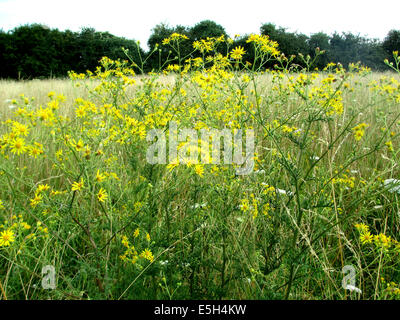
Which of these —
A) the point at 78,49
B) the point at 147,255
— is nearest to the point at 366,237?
the point at 147,255

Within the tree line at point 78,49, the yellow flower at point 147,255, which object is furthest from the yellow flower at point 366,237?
the tree line at point 78,49

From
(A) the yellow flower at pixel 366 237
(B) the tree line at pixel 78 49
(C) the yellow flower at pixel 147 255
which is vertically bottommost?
(C) the yellow flower at pixel 147 255

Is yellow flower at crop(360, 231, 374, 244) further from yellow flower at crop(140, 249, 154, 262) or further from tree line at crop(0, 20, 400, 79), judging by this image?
tree line at crop(0, 20, 400, 79)

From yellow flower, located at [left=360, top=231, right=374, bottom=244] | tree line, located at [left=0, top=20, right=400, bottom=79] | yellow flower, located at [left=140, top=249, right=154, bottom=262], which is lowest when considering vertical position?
yellow flower, located at [left=140, top=249, right=154, bottom=262]

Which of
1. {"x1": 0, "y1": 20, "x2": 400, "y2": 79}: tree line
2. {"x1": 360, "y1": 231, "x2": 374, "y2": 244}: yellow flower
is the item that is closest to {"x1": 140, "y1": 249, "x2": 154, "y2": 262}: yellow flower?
{"x1": 360, "y1": 231, "x2": 374, "y2": 244}: yellow flower

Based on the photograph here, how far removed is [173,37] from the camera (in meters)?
1.96

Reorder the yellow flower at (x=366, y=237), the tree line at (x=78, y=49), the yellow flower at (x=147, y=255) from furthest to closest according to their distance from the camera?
the tree line at (x=78, y=49), the yellow flower at (x=366, y=237), the yellow flower at (x=147, y=255)

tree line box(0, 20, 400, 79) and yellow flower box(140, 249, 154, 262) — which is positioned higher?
tree line box(0, 20, 400, 79)

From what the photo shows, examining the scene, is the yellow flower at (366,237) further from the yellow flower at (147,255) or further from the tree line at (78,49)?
the tree line at (78,49)

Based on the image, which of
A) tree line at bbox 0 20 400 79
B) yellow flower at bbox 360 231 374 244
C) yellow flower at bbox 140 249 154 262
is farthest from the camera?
tree line at bbox 0 20 400 79

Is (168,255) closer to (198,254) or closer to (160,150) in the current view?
(198,254)

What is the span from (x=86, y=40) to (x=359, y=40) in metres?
20.2
